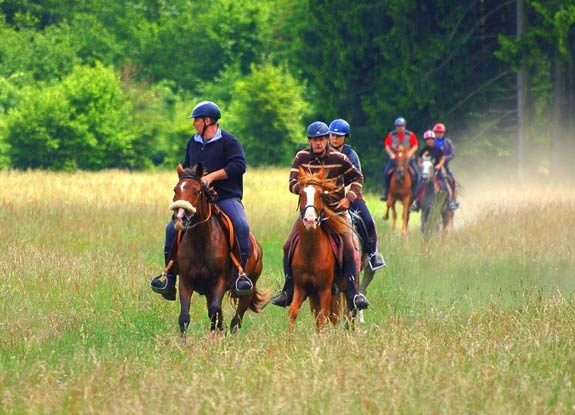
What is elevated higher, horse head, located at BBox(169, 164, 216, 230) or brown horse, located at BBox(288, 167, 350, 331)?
horse head, located at BBox(169, 164, 216, 230)

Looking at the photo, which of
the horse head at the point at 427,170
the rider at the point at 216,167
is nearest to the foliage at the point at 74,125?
the horse head at the point at 427,170

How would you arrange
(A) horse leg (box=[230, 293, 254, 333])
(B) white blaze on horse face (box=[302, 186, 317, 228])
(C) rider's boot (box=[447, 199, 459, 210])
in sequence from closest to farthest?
(B) white blaze on horse face (box=[302, 186, 317, 228]) < (A) horse leg (box=[230, 293, 254, 333]) < (C) rider's boot (box=[447, 199, 459, 210])

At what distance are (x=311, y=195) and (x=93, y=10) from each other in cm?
6679

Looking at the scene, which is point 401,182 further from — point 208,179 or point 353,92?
point 353,92

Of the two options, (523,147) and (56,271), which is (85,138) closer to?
(523,147)

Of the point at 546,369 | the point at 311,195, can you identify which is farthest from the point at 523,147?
the point at 546,369

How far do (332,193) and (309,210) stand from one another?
2.59ft

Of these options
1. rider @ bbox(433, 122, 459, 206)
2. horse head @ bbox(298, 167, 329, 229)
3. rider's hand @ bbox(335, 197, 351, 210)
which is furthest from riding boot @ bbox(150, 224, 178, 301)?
rider @ bbox(433, 122, 459, 206)

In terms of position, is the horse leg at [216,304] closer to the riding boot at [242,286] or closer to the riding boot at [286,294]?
the riding boot at [242,286]

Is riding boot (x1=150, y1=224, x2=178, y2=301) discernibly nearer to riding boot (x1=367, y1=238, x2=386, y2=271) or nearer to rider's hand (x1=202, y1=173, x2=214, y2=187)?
rider's hand (x1=202, y1=173, x2=214, y2=187)

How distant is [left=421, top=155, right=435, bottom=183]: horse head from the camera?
26656mm

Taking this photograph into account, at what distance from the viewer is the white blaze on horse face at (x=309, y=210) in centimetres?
1252

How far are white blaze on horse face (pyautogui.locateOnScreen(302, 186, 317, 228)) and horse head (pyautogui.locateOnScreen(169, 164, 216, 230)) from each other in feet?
3.07

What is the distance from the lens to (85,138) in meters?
55.4
